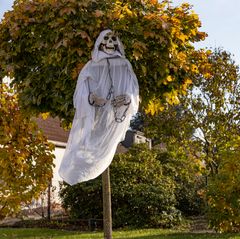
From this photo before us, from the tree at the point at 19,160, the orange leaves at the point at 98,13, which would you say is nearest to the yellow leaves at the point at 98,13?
the orange leaves at the point at 98,13

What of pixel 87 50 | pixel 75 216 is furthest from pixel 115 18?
pixel 75 216

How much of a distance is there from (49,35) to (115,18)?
709mm

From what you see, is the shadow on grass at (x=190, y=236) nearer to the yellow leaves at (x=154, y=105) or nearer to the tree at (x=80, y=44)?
the yellow leaves at (x=154, y=105)

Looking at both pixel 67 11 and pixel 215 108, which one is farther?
pixel 215 108

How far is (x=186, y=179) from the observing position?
15.6 meters

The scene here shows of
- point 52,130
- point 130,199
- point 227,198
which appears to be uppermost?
point 52,130

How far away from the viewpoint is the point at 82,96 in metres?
4.54

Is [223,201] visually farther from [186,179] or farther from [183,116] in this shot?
[183,116]

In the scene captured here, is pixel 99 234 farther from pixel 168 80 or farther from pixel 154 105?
pixel 168 80

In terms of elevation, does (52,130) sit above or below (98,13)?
above


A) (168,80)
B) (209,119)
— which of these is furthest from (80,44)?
(209,119)

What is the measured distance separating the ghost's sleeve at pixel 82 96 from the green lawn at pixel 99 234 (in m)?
5.79

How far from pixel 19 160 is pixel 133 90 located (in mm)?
2693

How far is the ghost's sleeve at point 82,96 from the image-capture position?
450 centimetres
